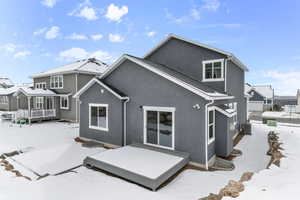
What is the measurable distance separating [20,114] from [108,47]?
14.2 meters

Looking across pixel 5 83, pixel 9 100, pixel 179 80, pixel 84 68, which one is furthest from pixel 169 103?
pixel 5 83

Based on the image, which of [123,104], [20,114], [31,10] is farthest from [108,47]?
[123,104]

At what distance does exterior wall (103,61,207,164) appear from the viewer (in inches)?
259

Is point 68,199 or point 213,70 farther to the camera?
point 213,70

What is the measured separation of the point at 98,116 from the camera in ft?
32.6

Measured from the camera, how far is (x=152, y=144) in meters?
7.86

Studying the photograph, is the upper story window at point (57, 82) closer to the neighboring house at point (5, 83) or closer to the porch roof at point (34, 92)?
the porch roof at point (34, 92)

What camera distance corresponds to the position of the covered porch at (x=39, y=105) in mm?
16616

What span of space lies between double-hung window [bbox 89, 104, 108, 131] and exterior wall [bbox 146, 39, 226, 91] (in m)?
5.29

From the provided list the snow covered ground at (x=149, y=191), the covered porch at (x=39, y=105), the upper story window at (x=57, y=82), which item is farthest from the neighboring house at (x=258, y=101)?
the covered porch at (x=39, y=105)

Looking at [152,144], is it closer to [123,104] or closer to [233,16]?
[123,104]

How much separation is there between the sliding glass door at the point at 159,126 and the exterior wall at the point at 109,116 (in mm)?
1635

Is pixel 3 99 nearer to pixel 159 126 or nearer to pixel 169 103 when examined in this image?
pixel 159 126

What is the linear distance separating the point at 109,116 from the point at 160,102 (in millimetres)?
3405
